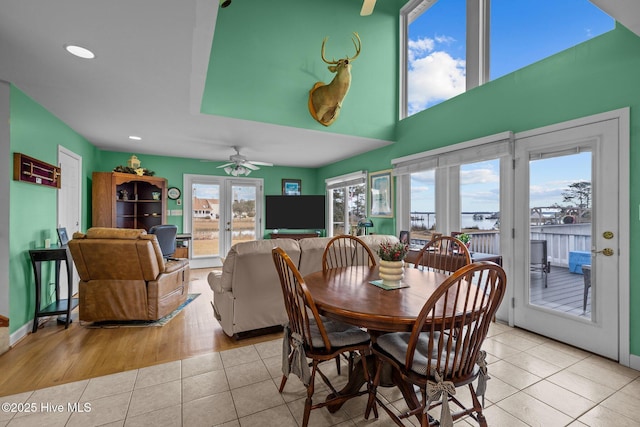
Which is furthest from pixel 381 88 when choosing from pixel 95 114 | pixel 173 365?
pixel 173 365

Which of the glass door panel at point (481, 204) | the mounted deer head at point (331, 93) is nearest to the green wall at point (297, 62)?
the mounted deer head at point (331, 93)

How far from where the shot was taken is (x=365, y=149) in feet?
17.2

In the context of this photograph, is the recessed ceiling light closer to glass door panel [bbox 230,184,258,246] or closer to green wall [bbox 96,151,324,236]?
green wall [bbox 96,151,324,236]

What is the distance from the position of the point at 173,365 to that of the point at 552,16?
4.83m

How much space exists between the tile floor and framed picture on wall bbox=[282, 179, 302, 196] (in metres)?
5.02

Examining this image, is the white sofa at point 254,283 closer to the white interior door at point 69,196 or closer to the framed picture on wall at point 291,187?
the white interior door at point 69,196

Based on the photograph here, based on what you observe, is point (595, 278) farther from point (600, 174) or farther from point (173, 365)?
point (173, 365)

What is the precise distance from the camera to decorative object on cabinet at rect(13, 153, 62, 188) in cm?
264

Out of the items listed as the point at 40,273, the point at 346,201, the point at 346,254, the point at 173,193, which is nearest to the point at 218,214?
the point at 173,193

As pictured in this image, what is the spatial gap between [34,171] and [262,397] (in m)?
3.13

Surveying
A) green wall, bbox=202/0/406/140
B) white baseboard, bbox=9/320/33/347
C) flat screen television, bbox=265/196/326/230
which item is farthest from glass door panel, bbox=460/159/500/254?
white baseboard, bbox=9/320/33/347

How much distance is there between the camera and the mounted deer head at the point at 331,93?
12.4 ft

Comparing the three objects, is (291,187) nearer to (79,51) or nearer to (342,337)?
(79,51)

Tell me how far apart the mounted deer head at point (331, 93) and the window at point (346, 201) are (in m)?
1.67
